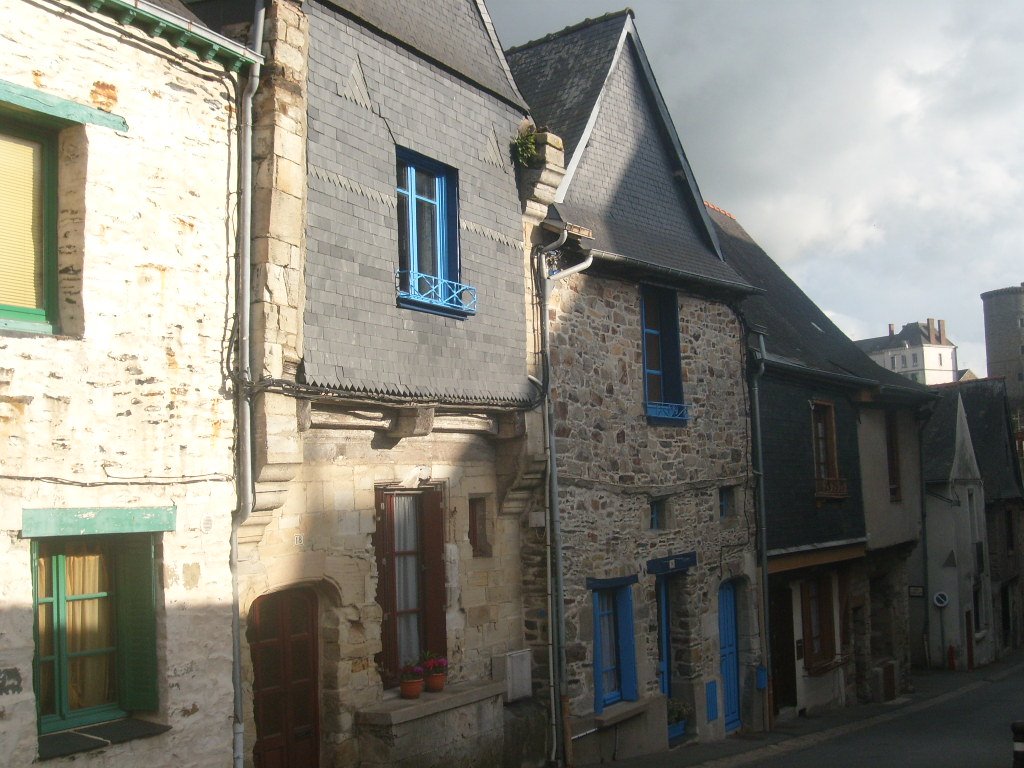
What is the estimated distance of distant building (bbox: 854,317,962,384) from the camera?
84.8 metres

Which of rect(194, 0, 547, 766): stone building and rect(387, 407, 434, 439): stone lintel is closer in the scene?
Answer: rect(194, 0, 547, 766): stone building

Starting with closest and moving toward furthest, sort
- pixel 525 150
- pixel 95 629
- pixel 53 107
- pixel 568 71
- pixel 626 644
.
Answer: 1. pixel 53 107
2. pixel 95 629
3. pixel 525 150
4. pixel 626 644
5. pixel 568 71

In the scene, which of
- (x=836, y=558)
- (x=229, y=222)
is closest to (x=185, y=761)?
(x=229, y=222)

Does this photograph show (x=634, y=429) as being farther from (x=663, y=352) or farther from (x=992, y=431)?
(x=992, y=431)

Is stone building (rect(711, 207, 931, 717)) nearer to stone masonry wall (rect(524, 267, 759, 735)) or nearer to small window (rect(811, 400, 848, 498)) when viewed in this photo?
small window (rect(811, 400, 848, 498))

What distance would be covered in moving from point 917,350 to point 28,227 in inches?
3399

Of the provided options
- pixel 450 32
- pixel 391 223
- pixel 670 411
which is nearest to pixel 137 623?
pixel 391 223

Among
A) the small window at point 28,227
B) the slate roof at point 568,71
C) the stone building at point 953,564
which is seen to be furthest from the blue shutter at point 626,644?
the stone building at point 953,564

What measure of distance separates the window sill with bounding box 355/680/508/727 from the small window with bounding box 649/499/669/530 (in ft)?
11.5

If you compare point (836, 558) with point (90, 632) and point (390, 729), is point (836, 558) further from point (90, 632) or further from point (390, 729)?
point (90, 632)

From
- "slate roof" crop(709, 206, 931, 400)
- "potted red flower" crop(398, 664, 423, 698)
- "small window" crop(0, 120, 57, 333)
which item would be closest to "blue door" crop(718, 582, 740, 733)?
"slate roof" crop(709, 206, 931, 400)

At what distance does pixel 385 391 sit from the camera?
8.38m

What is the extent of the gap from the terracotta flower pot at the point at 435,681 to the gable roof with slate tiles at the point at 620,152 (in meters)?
4.66

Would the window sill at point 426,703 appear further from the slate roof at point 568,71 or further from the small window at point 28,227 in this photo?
the slate roof at point 568,71
